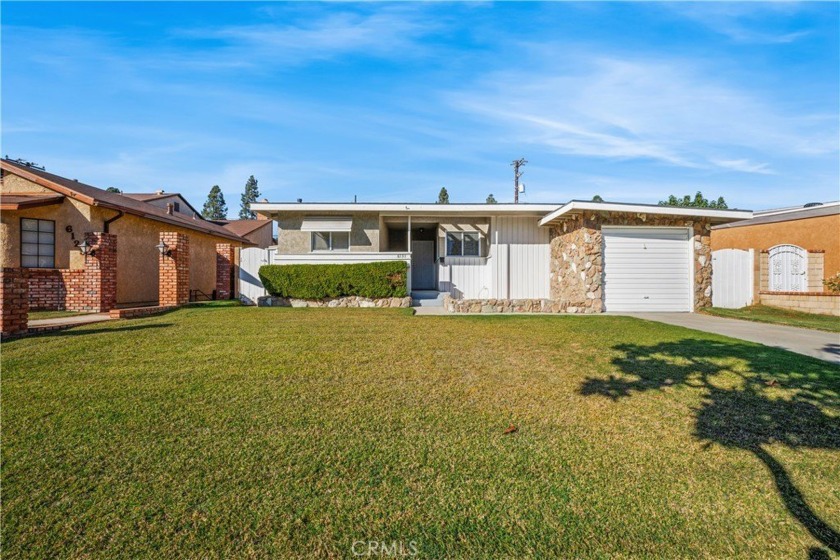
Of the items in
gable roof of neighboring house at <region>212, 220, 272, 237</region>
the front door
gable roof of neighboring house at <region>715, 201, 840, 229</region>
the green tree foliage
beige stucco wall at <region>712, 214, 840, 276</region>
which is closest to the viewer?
beige stucco wall at <region>712, 214, 840, 276</region>

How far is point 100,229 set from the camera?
1202 cm

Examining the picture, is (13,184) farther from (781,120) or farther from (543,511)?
(781,120)

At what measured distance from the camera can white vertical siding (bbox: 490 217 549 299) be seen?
14797mm

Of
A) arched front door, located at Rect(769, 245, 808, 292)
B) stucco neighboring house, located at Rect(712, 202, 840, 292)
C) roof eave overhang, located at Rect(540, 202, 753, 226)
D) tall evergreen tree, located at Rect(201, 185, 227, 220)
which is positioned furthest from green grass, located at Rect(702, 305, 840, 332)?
tall evergreen tree, located at Rect(201, 185, 227, 220)

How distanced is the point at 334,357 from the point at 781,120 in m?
17.1

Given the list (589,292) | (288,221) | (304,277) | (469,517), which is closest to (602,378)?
(469,517)

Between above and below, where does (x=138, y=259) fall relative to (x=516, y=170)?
below

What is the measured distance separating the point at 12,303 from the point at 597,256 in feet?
44.0

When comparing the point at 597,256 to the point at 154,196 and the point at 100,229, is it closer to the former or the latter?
the point at 100,229

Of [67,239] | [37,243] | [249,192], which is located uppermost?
[249,192]

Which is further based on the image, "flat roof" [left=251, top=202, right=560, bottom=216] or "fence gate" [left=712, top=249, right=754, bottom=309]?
"flat roof" [left=251, top=202, right=560, bottom=216]

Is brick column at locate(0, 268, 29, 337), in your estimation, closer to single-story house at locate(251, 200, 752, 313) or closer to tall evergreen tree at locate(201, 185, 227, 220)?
single-story house at locate(251, 200, 752, 313)

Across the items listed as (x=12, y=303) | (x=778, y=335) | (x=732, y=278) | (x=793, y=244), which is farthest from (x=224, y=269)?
(x=793, y=244)

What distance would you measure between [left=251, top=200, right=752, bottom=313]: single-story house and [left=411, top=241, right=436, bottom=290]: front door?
0.14 feet
